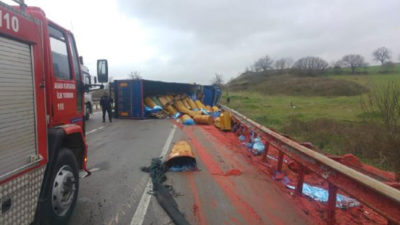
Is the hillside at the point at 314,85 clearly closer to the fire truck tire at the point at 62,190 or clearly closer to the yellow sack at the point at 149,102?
the yellow sack at the point at 149,102

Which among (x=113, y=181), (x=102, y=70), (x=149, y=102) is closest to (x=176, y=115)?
(x=149, y=102)

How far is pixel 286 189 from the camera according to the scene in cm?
540

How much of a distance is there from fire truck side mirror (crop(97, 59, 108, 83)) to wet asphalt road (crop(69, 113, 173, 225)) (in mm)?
1971

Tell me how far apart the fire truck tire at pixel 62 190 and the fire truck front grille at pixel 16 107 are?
619 mm

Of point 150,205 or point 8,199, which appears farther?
point 150,205

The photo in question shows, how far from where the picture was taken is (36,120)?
3.17 metres

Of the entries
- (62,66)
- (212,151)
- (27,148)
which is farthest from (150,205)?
(212,151)

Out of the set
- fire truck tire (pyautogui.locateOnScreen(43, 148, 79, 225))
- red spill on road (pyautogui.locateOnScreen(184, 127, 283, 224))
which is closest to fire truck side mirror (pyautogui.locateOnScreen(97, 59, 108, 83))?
fire truck tire (pyautogui.locateOnScreen(43, 148, 79, 225))

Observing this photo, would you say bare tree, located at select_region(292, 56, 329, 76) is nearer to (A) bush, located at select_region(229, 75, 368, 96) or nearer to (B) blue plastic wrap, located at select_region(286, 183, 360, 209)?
(A) bush, located at select_region(229, 75, 368, 96)

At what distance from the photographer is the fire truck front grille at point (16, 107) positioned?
264cm

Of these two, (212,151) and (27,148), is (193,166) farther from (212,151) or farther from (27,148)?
(27,148)

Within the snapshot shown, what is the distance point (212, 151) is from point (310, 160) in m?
4.27

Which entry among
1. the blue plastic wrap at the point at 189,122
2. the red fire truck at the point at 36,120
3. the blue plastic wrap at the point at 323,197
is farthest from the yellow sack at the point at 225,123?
the red fire truck at the point at 36,120

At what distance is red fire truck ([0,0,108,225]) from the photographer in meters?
2.69
